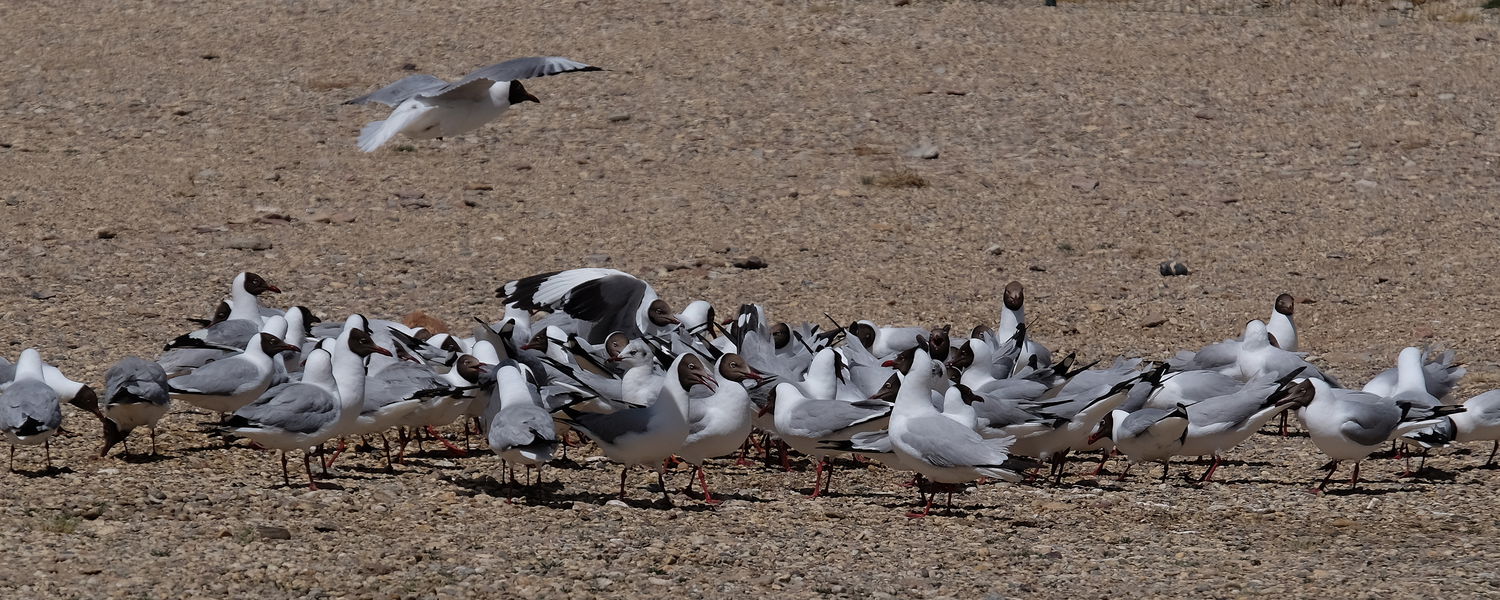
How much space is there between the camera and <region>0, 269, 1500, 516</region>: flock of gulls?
860 centimetres

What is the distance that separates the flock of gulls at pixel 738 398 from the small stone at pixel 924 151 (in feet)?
26.2

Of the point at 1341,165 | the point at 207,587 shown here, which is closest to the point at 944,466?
the point at 207,587

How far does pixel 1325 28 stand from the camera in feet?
80.0

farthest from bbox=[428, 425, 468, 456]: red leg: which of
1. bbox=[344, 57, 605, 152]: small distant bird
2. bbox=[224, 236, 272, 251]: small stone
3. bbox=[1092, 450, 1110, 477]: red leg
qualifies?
bbox=[224, 236, 272, 251]: small stone

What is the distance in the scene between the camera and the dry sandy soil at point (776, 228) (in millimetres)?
7551

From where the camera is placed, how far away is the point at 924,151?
64.5ft

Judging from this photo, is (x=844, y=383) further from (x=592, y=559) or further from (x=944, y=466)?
(x=592, y=559)

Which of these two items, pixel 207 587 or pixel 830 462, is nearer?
pixel 207 587

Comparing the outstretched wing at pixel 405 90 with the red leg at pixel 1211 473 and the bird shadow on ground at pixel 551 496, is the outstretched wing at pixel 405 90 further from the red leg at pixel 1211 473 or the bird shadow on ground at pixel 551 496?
the red leg at pixel 1211 473

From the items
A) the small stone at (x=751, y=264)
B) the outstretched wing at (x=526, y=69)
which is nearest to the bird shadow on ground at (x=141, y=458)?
the outstretched wing at (x=526, y=69)

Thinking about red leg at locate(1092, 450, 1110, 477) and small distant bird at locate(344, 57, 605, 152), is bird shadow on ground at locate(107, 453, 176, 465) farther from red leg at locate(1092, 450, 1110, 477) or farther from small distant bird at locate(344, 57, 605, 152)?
red leg at locate(1092, 450, 1110, 477)

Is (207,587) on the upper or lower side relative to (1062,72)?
lower

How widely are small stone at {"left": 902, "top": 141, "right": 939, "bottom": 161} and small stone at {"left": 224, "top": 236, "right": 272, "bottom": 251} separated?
7286 millimetres

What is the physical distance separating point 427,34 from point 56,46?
4.96 m
